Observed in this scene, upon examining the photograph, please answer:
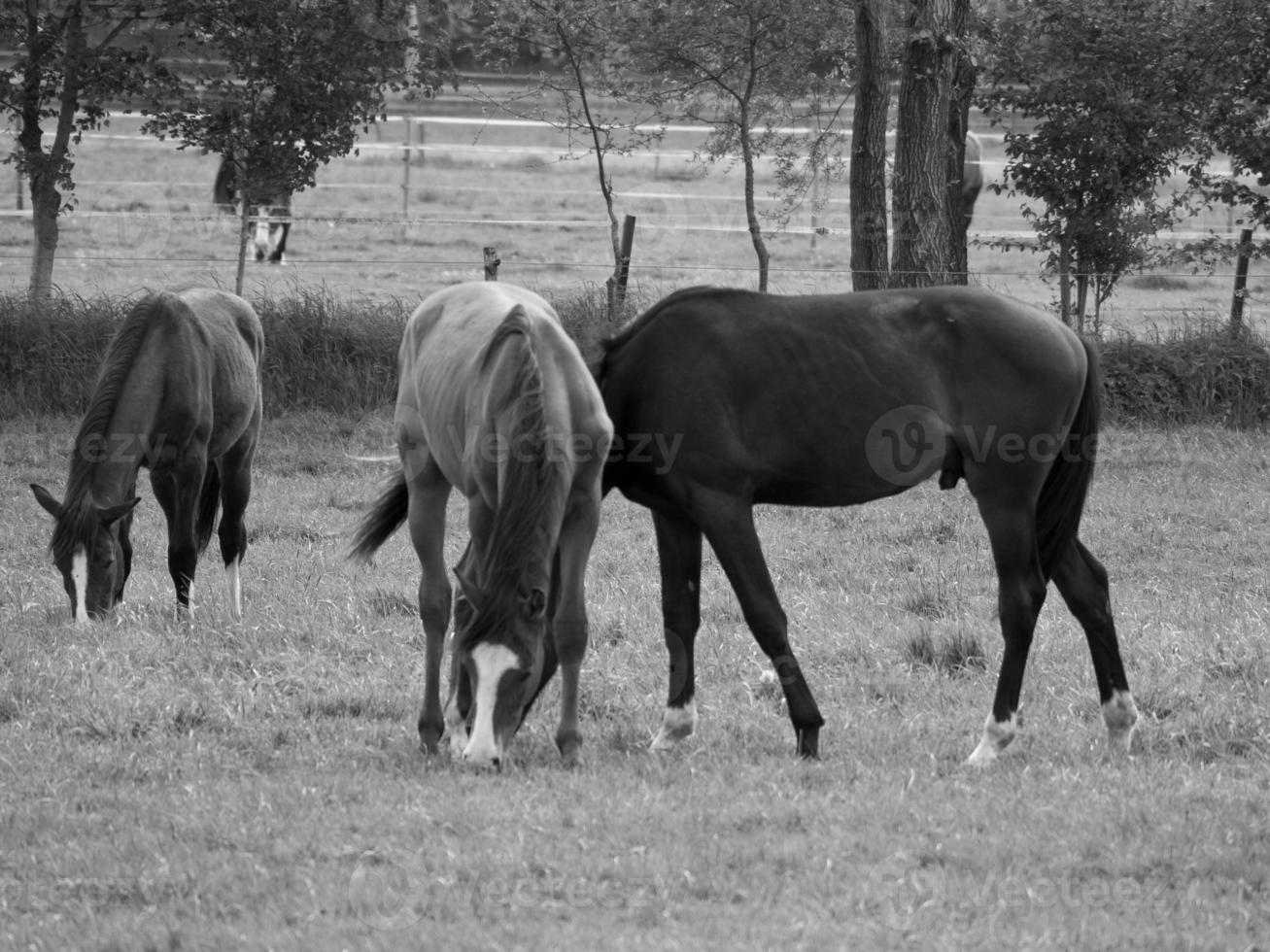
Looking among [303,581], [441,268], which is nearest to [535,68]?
[441,268]

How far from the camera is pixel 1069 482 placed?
5254 millimetres

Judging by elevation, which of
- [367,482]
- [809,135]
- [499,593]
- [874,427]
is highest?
[809,135]

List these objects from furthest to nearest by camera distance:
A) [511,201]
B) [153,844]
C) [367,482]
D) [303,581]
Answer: [511,201] < [367,482] < [303,581] < [153,844]

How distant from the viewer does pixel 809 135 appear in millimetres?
16828

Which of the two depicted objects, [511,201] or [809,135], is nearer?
[809,135]

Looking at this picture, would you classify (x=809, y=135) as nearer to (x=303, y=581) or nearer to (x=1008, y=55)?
(x=1008, y=55)

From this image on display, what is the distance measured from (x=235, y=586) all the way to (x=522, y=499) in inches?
132

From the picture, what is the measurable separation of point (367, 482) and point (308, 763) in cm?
571

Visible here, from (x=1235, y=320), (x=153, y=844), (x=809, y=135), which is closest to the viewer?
(x=153, y=844)

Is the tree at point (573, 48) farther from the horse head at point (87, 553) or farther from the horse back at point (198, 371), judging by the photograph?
the horse head at point (87, 553)

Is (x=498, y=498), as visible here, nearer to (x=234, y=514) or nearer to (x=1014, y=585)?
(x=1014, y=585)

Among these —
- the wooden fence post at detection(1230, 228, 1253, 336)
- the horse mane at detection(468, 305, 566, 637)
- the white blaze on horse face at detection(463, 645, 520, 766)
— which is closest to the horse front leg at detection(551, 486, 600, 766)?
the horse mane at detection(468, 305, 566, 637)

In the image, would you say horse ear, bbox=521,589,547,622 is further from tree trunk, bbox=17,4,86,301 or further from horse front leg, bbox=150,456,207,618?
tree trunk, bbox=17,4,86,301

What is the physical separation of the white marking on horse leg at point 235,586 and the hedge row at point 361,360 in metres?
4.66
